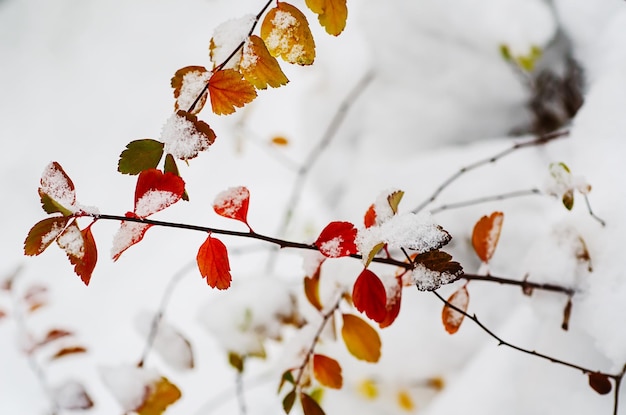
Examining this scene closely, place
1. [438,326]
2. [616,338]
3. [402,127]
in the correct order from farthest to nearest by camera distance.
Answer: [402,127], [438,326], [616,338]

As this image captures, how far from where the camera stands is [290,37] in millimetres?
310

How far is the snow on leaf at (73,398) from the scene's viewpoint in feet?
1.71

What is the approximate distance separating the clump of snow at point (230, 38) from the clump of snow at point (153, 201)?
0.32 ft

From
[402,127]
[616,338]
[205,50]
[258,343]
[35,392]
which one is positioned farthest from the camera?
[205,50]

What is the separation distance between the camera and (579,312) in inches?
17.8

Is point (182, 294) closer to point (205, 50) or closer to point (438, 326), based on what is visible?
point (438, 326)

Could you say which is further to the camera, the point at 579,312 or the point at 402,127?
the point at 402,127

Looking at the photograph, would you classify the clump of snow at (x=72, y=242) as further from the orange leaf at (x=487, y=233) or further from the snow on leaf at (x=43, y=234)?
the orange leaf at (x=487, y=233)


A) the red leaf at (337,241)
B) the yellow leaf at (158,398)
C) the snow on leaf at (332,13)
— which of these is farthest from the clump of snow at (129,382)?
the snow on leaf at (332,13)

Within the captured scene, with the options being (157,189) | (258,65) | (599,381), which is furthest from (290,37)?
(599,381)

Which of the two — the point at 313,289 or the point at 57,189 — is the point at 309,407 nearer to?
the point at 313,289

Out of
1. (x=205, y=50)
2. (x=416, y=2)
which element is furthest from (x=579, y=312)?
(x=205, y=50)

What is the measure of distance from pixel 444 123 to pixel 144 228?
0.74 m

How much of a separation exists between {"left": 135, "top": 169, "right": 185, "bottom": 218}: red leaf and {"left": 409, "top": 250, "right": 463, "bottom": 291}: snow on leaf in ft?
0.53
